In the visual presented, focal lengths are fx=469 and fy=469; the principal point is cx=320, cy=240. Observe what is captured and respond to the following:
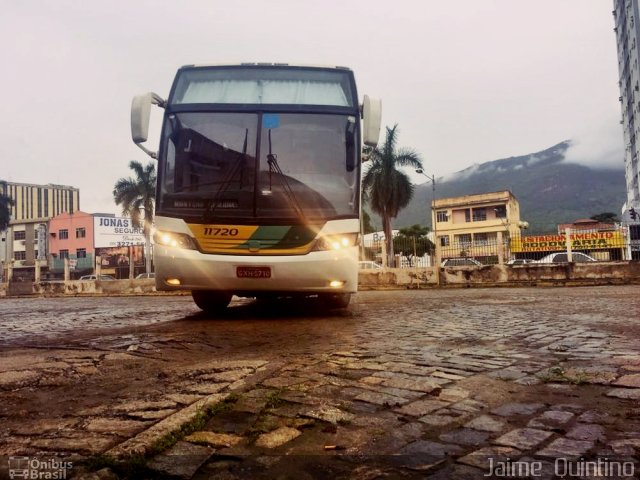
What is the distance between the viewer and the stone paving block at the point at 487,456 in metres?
1.92

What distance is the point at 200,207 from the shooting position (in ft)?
21.6

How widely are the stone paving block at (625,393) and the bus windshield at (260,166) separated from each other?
436 cm

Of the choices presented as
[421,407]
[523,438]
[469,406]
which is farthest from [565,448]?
[421,407]

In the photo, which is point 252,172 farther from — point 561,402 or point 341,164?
point 561,402

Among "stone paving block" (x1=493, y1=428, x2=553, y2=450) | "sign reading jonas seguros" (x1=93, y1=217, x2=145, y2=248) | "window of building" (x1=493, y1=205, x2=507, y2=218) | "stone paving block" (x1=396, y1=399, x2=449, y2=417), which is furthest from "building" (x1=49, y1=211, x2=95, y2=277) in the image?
"stone paving block" (x1=493, y1=428, x2=553, y2=450)

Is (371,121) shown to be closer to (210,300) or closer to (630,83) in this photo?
(210,300)

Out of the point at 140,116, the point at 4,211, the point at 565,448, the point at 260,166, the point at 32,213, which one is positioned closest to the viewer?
the point at 565,448

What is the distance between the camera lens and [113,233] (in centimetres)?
6109

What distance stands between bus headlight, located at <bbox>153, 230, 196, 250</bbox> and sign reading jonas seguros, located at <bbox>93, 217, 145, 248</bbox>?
55.1m

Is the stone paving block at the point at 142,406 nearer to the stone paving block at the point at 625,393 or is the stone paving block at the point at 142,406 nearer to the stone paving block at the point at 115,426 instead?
the stone paving block at the point at 115,426

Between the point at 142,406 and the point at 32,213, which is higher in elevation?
the point at 32,213

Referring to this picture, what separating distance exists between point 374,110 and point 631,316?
Answer: 187 inches

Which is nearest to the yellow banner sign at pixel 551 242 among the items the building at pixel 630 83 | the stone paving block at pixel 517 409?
the stone paving block at pixel 517 409

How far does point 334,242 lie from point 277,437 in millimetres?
4585
